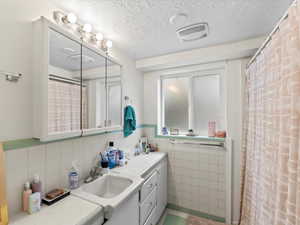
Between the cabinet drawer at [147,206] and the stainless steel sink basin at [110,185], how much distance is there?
270 millimetres

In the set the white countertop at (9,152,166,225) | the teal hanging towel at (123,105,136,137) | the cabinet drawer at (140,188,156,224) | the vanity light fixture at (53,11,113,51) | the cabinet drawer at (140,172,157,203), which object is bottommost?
the cabinet drawer at (140,188,156,224)

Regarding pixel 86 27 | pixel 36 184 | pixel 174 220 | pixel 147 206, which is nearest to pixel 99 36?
pixel 86 27

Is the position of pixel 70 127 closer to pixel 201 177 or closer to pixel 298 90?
pixel 298 90

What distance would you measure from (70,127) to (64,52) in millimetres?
596

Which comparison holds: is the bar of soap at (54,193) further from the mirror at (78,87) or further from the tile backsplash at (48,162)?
the mirror at (78,87)

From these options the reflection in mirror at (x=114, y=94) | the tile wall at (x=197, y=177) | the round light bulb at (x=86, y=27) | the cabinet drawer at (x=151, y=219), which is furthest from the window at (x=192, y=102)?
the round light bulb at (x=86, y=27)

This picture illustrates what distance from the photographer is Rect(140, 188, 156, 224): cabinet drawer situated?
136cm

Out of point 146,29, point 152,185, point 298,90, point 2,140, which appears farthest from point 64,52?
point 152,185

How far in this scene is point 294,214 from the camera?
0.61 meters

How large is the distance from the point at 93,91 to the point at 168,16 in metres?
0.98

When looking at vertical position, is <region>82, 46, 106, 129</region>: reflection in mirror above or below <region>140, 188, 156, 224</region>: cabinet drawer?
above

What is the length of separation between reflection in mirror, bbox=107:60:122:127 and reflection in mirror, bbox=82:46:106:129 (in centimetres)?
9

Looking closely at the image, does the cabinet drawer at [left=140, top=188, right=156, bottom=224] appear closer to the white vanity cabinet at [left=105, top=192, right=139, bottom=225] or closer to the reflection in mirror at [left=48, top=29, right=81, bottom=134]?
the white vanity cabinet at [left=105, top=192, right=139, bottom=225]

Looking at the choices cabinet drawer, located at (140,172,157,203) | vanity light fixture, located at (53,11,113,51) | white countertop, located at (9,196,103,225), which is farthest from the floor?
vanity light fixture, located at (53,11,113,51)
